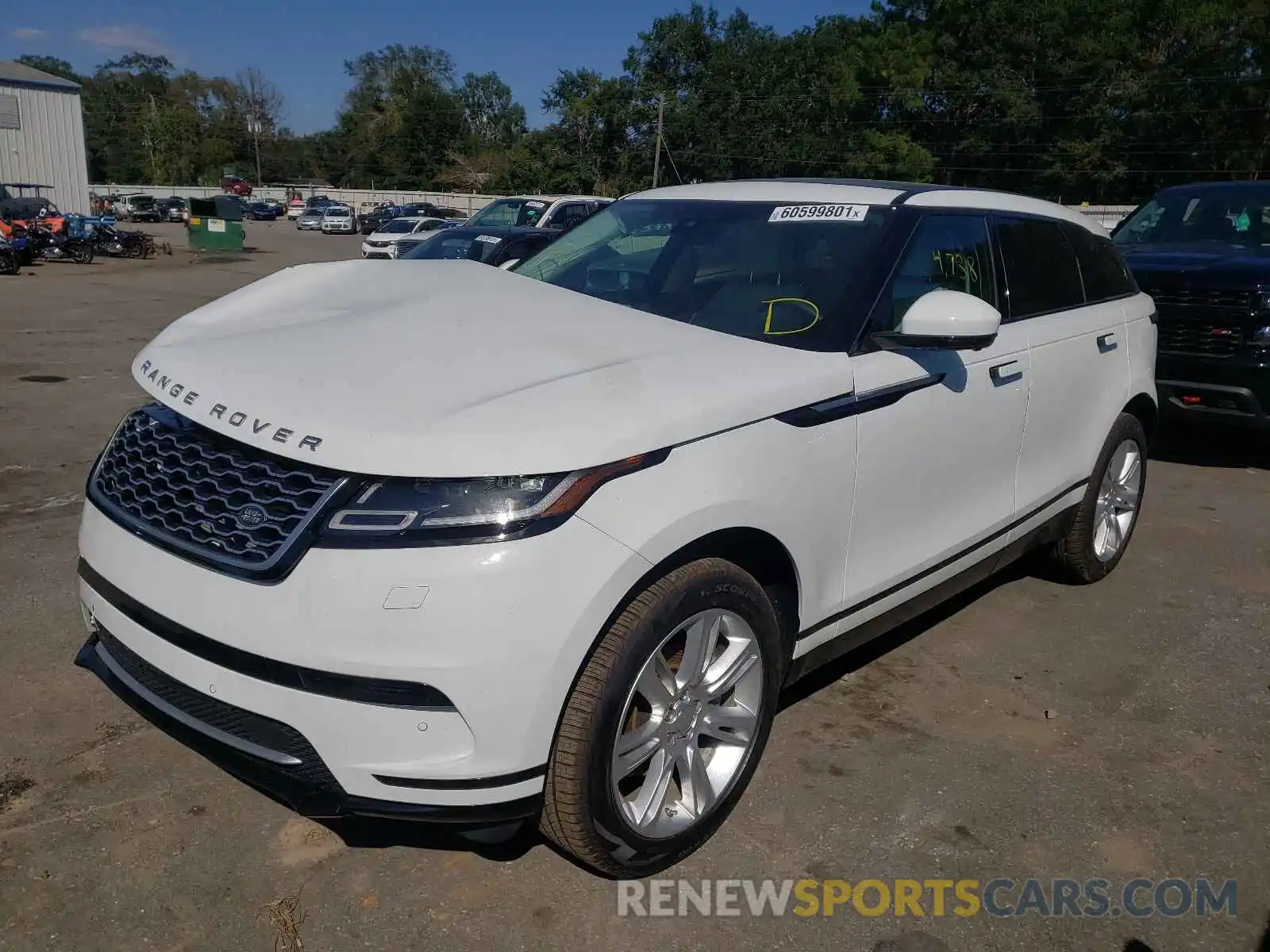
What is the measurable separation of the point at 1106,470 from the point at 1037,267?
3.52 ft

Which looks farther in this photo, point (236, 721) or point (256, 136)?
point (256, 136)

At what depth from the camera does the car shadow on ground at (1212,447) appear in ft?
25.1

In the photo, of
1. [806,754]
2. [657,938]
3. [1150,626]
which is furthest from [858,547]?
[1150,626]

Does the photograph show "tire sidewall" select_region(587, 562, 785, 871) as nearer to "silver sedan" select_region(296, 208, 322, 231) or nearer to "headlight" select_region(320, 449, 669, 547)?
"headlight" select_region(320, 449, 669, 547)


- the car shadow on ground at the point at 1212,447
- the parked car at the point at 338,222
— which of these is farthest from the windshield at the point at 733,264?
the parked car at the point at 338,222

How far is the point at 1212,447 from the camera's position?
8.12m

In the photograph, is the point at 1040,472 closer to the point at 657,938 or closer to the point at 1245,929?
the point at 1245,929

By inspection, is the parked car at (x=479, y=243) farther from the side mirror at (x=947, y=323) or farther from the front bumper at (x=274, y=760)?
the front bumper at (x=274, y=760)

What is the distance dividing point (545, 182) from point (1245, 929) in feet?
236

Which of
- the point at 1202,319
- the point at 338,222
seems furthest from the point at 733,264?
the point at 338,222

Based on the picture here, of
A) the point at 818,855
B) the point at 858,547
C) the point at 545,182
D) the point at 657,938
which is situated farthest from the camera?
the point at 545,182

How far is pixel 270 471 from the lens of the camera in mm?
2379

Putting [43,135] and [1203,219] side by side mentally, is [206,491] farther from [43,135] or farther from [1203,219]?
[43,135]

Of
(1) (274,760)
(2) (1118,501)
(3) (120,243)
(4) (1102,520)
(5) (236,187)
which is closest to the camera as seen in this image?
(1) (274,760)
